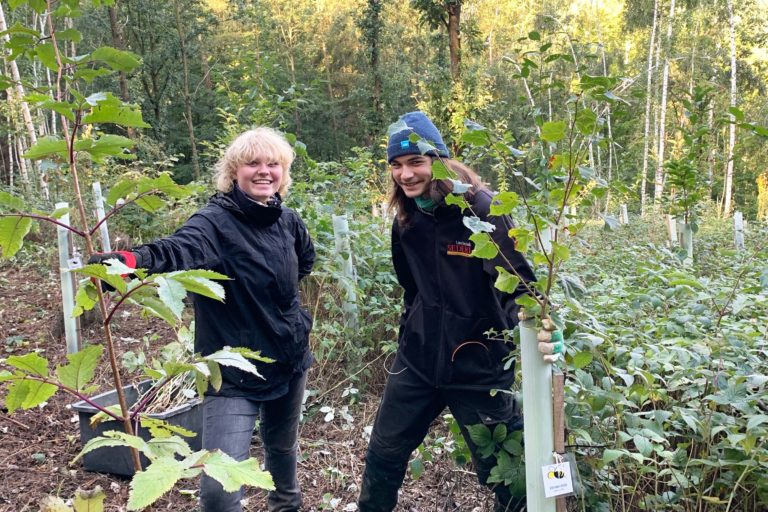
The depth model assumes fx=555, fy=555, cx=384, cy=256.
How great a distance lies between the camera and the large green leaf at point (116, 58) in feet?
3.24

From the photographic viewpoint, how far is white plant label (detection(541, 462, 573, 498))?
1404mm

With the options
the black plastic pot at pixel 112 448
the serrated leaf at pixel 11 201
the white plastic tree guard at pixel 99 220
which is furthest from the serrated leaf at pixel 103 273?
the white plastic tree guard at pixel 99 220

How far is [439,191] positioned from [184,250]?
99 cm

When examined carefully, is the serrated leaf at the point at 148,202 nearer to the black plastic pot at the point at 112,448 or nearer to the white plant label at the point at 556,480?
the white plant label at the point at 556,480

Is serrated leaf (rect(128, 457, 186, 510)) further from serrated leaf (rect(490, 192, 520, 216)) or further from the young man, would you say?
the young man

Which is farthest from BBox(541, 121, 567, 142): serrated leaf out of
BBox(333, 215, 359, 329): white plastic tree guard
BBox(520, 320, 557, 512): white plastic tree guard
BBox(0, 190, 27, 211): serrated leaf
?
BBox(333, 215, 359, 329): white plastic tree guard

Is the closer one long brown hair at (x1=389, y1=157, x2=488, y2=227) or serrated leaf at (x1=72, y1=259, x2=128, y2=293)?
serrated leaf at (x1=72, y1=259, x2=128, y2=293)

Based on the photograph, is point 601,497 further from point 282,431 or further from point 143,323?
point 143,323

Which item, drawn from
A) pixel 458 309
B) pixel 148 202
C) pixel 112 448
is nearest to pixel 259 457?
pixel 112 448

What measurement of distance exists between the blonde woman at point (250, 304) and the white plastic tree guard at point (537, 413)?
1.12 metres

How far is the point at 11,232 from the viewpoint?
0.90 metres

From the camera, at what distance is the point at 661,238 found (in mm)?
7047

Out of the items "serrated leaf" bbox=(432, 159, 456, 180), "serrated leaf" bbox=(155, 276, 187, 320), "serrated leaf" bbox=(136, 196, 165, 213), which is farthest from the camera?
"serrated leaf" bbox=(432, 159, 456, 180)

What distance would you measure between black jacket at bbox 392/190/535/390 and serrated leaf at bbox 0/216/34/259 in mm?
1532
